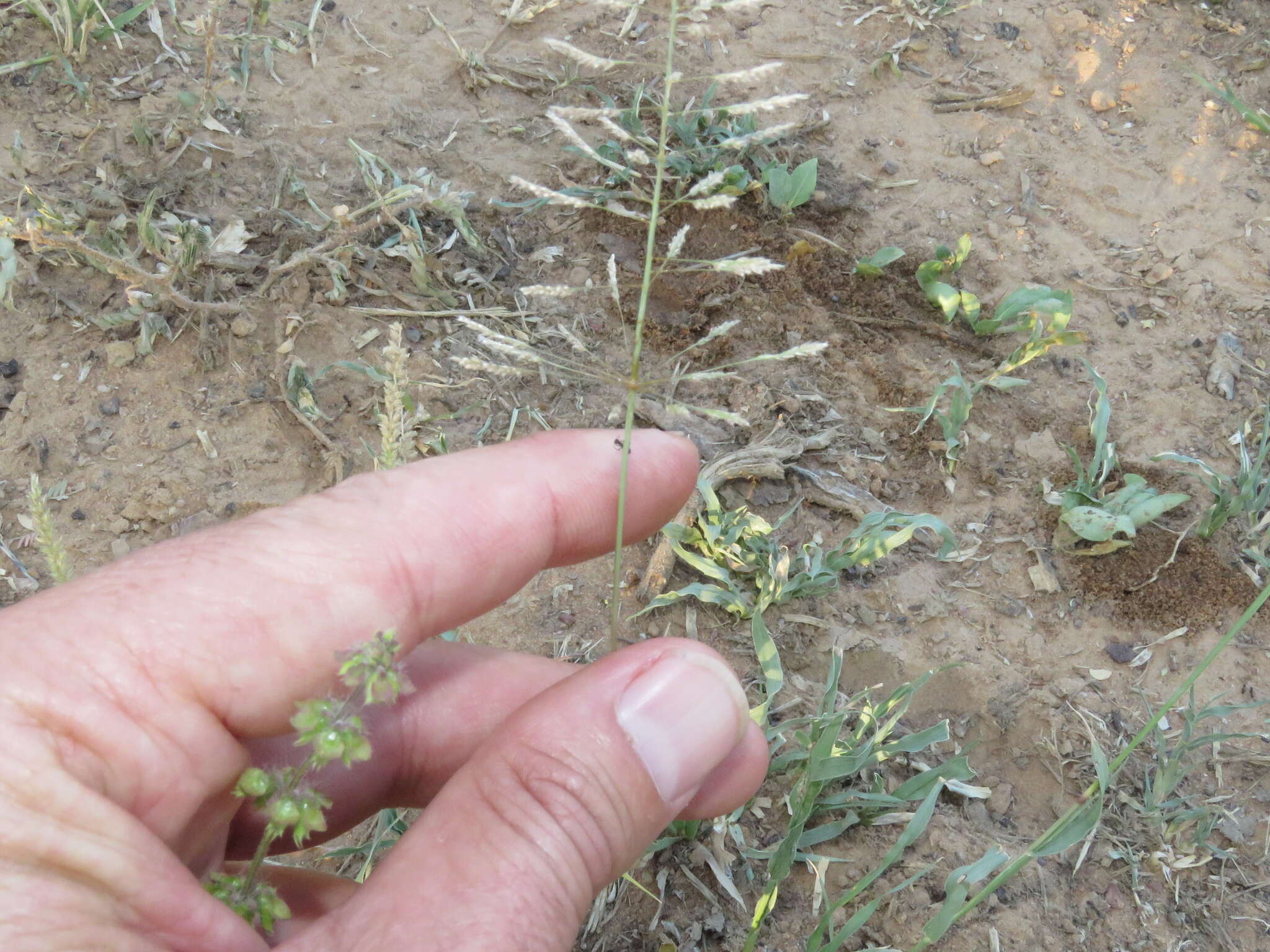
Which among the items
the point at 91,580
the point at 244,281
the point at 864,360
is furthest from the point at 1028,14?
the point at 91,580

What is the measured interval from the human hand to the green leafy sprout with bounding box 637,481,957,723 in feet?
2.11

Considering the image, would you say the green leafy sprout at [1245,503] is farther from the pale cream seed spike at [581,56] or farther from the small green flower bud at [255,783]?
the small green flower bud at [255,783]

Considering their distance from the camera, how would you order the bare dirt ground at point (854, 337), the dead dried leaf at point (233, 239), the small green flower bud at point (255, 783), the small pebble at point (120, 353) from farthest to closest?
1. the dead dried leaf at point (233, 239)
2. the small pebble at point (120, 353)
3. the bare dirt ground at point (854, 337)
4. the small green flower bud at point (255, 783)

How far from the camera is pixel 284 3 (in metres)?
4.14

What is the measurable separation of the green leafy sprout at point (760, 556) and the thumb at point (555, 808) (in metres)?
0.77

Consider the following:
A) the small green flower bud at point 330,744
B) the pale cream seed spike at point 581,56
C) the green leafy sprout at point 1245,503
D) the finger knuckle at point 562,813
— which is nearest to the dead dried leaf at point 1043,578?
the green leafy sprout at point 1245,503

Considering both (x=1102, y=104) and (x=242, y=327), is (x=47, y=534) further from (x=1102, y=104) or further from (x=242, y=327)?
(x=1102, y=104)

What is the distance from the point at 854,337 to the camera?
11.3 ft

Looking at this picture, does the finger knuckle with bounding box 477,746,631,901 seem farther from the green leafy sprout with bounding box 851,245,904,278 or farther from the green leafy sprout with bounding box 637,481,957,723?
the green leafy sprout with bounding box 851,245,904,278

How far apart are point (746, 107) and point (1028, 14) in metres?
3.85

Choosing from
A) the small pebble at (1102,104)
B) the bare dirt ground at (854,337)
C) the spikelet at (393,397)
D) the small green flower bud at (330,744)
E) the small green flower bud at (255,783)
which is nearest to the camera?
the small green flower bud at (330,744)

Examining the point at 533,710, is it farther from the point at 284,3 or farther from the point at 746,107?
the point at 284,3

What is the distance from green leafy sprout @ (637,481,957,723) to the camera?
2.68m

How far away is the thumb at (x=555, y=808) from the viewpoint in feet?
Answer: 4.85
